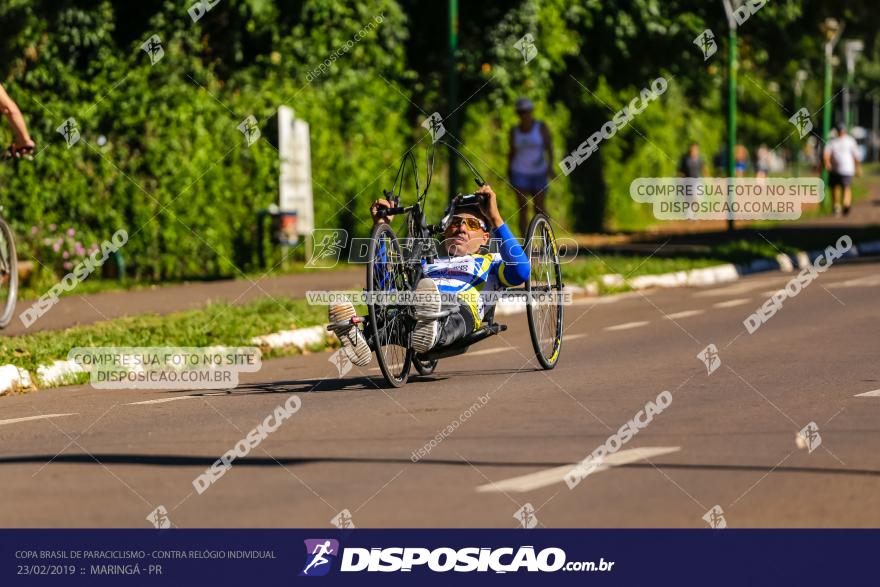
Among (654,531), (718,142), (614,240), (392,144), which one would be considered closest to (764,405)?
(654,531)

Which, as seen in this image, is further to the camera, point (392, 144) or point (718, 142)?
point (718, 142)

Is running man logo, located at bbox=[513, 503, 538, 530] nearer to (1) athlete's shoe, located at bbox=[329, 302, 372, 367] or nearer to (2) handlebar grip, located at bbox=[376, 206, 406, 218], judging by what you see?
(1) athlete's shoe, located at bbox=[329, 302, 372, 367]

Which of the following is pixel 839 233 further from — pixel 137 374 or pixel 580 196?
pixel 137 374

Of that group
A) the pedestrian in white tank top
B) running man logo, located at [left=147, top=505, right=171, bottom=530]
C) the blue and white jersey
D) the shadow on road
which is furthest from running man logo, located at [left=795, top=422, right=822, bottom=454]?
the pedestrian in white tank top

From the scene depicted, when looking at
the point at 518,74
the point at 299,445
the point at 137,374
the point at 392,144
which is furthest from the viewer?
the point at 518,74

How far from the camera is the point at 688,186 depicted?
32500mm

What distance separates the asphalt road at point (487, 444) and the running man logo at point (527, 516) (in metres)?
0.03

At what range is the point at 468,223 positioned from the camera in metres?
10.5

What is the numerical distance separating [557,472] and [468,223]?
355 centimetres

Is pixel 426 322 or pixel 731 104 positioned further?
pixel 731 104

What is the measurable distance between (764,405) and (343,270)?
1155cm

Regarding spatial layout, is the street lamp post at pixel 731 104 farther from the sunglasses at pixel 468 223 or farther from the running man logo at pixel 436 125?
the sunglasses at pixel 468 223

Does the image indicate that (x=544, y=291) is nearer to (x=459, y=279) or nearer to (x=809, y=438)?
(x=459, y=279)

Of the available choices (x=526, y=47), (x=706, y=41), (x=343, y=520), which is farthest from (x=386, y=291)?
(x=706, y=41)
